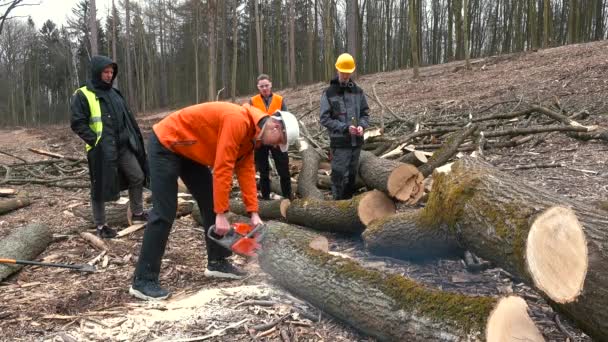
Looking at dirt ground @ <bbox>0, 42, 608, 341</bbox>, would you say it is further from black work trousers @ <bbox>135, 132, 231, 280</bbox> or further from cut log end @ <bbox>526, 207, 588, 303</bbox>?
cut log end @ <bbox>526, 207, 588, 303</bbox>

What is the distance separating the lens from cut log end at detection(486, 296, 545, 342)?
7.22 ft

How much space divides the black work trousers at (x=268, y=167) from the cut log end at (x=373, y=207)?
Result: 1.54 meters

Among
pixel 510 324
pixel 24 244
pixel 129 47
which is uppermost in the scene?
pixel 129 47

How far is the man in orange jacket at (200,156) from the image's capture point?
11.0 ft

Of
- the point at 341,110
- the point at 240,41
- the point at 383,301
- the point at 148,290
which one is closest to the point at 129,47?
the point at 240,41

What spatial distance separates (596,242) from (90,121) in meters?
4.50

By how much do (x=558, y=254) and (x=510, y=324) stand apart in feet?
1.43

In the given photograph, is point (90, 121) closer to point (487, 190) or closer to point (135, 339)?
point (135, 339)

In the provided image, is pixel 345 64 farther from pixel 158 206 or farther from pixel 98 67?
pixel 158 206

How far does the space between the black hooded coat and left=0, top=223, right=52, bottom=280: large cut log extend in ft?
2.06

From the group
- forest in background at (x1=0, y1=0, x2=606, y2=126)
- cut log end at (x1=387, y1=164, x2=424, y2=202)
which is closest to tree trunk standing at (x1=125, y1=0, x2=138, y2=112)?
forest in background at (x1=0, y1=0, x2=606, y2=126)

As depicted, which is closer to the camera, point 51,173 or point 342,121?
point 342,121

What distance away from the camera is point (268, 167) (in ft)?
20.3

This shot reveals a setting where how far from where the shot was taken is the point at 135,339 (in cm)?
301
